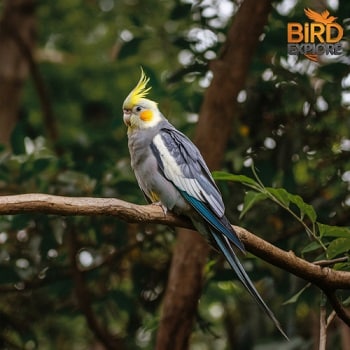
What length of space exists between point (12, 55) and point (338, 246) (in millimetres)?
2919

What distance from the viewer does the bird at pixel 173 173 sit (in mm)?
2229

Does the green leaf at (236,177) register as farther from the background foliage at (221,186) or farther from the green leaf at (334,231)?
the background foliage at (221,186)

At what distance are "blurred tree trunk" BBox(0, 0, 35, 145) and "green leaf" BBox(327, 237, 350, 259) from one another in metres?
2.66

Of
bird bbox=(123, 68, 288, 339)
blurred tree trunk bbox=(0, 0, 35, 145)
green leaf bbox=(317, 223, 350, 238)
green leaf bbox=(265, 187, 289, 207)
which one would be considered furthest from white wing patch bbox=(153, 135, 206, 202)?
blurred tree trunk bbox=(0, 0, 35, 145)

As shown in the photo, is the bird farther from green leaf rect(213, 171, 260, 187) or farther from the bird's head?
green leaf rect(213, 171, 260, 187)

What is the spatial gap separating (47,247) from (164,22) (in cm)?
180

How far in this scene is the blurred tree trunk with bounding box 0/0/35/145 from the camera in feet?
13.9

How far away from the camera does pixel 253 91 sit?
3.34m

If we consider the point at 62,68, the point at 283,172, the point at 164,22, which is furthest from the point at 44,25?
the point at 283,172

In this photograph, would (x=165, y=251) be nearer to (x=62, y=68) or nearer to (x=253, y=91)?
(x=253, y=91)

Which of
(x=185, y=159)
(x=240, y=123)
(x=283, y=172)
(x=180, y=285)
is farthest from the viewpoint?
(x=240, y=123)

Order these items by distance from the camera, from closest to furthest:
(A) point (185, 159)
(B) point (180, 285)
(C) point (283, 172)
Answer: (A) point (185, 159), (B) point (180, 285), (C) point (283, 172)

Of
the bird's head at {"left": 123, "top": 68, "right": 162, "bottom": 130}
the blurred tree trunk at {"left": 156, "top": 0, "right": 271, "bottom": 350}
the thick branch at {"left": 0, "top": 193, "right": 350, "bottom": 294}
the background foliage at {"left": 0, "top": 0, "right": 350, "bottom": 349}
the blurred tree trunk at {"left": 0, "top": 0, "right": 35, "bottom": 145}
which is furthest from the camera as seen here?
the blurred tree trunk at {"left": 0, "top": 0, "right": 35, "bottom": 145}

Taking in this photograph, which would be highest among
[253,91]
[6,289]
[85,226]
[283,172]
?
[253,91]
